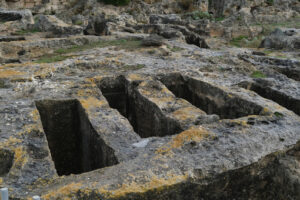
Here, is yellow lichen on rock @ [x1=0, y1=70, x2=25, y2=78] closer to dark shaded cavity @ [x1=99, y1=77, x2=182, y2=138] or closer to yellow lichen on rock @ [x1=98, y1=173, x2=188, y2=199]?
dark shaded cavity @ [x1=99, y1=77, x2=182, y2=138]

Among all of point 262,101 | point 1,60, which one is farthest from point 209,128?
A: point 1,60

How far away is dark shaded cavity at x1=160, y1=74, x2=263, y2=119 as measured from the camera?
438 centimetres

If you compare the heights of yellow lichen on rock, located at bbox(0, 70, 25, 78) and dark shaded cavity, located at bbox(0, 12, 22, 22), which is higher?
dark shaded cavity, located at bbox(0, 12, 22, 22)

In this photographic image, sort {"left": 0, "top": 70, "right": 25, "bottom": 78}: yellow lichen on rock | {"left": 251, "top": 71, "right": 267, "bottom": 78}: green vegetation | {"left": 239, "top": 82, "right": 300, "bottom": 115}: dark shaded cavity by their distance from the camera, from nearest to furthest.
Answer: {"left": 239, "top": 82, "right": 300, "bottom": 115}: dark shaded cavity, {"left": 0, "top": 70, "right": 25, "bottom": 78}: yellow lichen on rock, {"left": 251, "top": 71, "right": 267, "bottom": 78}: green vegetation

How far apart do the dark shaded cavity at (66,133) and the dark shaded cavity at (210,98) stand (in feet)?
6.46

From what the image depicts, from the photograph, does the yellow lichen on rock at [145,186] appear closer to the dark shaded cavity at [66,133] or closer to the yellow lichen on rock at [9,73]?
the dark shaded cavity at [66,133]

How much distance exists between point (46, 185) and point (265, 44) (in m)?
10.3

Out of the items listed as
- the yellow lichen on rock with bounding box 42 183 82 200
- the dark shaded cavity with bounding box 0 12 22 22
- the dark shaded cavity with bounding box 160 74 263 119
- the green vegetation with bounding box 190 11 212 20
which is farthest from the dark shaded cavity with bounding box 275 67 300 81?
the green vegetation with bounding box 190 11 212 20

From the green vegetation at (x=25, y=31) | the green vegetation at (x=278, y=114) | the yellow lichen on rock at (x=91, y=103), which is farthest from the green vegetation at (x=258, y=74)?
the green vegetation at (x=25, y=31)

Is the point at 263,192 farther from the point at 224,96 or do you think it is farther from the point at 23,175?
the point at 23,175

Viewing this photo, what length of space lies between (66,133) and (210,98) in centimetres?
245

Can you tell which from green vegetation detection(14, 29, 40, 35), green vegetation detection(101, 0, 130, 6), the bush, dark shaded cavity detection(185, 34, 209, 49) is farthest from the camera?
the bush

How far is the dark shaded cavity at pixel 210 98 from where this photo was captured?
14.4 ft

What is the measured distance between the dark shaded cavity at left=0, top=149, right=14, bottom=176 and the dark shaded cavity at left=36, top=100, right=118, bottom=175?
1.22 metres
